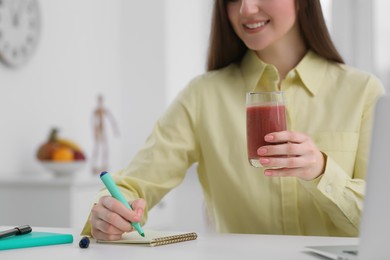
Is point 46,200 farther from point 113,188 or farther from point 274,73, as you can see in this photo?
point 113,188

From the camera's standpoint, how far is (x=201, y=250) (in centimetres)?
122

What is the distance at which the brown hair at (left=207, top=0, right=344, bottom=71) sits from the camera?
6.37 feet

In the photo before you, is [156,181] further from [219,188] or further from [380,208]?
[380,208]

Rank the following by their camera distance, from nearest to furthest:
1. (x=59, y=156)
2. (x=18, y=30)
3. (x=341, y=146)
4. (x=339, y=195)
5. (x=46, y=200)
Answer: (x=339, y=195)
(x=341, y=146)
(x=46, y=200)
(x=59, y=156)
(x=18, y=30)

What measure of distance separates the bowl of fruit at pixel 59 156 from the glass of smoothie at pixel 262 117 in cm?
225

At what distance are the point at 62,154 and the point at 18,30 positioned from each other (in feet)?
2.46

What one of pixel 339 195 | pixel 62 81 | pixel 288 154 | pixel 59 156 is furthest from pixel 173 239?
pixel 62 81

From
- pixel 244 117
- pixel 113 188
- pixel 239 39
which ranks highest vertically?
pixel 239 39

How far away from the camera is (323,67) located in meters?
1.95

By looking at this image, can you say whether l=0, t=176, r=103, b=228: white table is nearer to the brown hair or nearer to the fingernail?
the brown hair

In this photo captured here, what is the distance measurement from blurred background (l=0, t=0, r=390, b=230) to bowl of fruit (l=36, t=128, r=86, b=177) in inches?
2.8

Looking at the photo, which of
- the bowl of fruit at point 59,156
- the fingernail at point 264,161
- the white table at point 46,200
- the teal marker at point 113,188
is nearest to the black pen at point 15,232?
the teal marker at point 113,188

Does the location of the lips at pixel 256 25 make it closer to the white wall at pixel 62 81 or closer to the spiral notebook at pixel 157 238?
the spiral notebook at pixel 157 238

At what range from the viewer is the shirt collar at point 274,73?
1.90 meters
